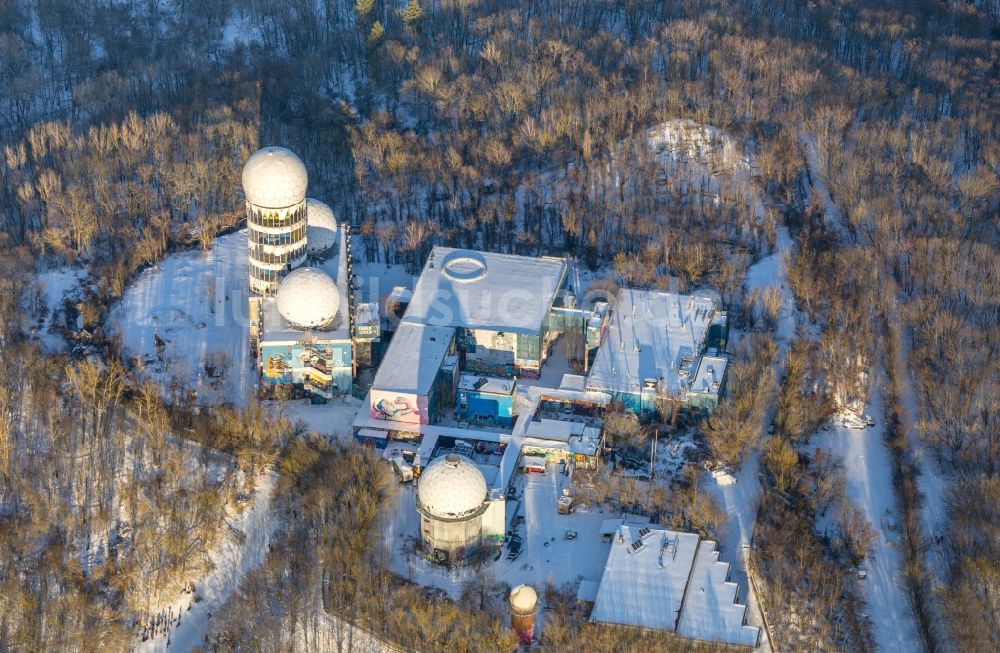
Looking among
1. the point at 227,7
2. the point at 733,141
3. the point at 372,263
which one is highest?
the point at 227,7

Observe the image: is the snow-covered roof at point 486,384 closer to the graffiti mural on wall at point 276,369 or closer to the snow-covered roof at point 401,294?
the snow-covered roof at point 401,294

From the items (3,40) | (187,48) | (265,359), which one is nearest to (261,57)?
(187,48)

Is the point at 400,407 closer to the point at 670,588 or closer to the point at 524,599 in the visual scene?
the point at 524,599

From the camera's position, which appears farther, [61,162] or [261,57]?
[261,57]

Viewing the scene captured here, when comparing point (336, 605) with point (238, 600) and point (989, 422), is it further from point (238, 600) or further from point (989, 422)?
point (989, 422)

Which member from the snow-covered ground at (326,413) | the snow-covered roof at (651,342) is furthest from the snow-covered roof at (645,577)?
the snow-covered ground at (326,413)

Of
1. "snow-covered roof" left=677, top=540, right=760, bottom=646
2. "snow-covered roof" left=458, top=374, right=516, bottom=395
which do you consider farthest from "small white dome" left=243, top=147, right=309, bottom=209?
"snow-covered roof" left=677, top=540, right=760, bottom=646

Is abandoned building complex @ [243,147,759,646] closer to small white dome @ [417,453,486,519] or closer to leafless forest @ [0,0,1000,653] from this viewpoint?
small white dome @ [417,453,486,519]
